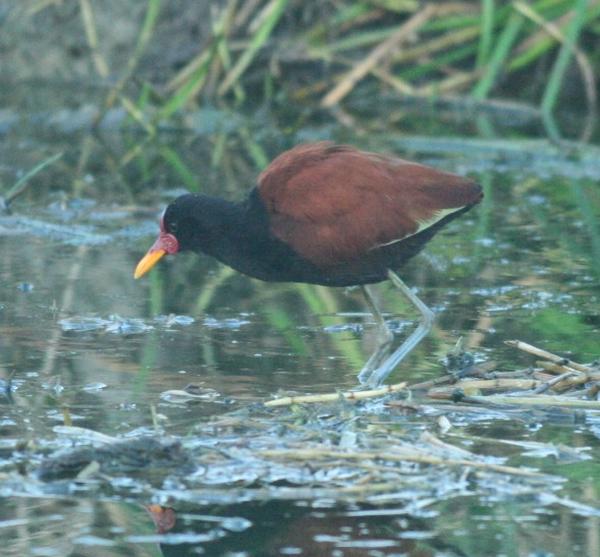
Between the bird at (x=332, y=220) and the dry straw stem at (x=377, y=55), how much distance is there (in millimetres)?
7079

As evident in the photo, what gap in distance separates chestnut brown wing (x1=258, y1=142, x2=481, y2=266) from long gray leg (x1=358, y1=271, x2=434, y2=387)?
26 cm

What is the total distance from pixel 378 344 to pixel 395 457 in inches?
63.8

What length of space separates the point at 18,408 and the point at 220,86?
831 centimetres

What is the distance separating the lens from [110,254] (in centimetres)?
795

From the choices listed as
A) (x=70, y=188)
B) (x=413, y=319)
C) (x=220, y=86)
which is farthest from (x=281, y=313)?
(x=220, y=86)

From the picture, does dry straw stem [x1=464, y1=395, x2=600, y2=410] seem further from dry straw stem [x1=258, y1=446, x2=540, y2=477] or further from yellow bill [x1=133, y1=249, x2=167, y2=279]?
yellow bill [x1=133, y1=249, x2=167, y2=279]

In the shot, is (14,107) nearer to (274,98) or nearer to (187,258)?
(274,98)

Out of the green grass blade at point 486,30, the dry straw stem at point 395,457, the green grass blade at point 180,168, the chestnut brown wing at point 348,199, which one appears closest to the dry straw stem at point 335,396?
the dry straw stem at point 395,457

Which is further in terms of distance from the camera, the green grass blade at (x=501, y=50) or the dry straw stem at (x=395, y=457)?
the green grass blade at (x=501, y=50)

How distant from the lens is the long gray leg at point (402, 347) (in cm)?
553

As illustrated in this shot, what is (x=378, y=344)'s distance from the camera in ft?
19.6

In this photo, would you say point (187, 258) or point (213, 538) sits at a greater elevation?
point (213, 538)

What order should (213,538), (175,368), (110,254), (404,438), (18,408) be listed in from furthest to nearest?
(110,254) → (175,368) → (18,408) → (404,438) → (213,538)

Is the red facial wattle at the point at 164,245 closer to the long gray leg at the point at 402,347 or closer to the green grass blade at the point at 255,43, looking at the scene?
the long gray leg at the point at 402,347
